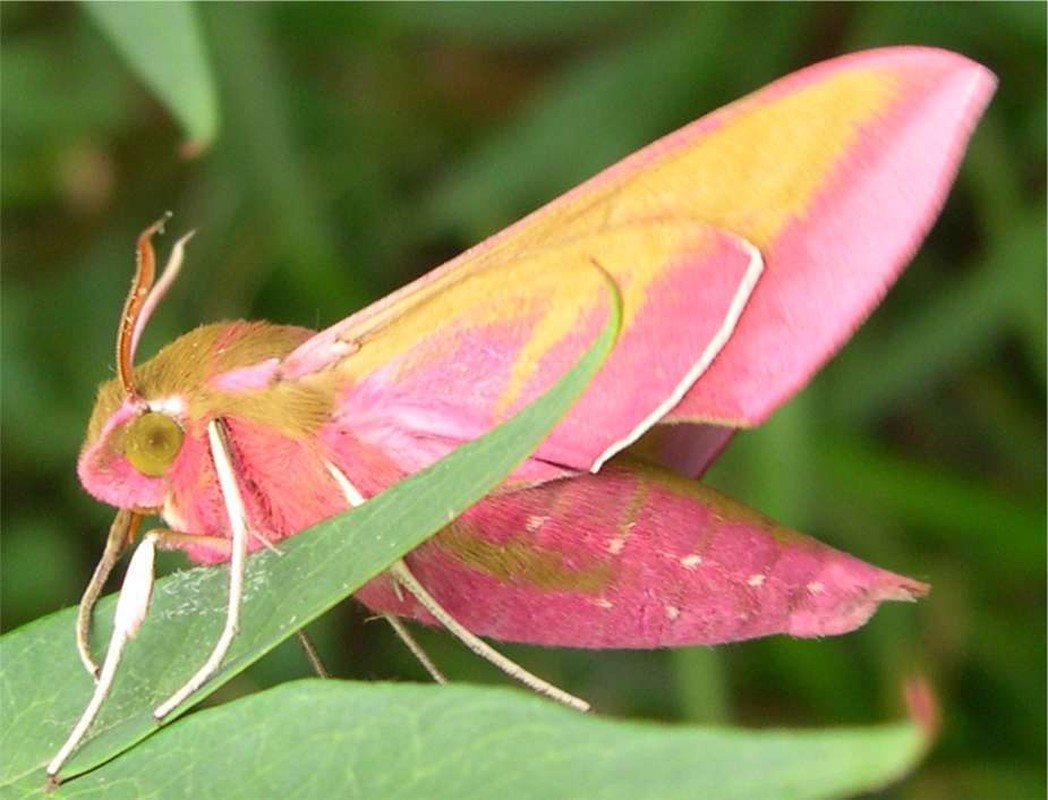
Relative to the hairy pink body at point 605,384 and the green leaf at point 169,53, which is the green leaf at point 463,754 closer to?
the hairy pink body at point 605,384

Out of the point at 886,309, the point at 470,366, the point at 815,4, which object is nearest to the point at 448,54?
the point at 815,4

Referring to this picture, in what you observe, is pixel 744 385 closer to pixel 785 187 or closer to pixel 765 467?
A: pixel 785 187

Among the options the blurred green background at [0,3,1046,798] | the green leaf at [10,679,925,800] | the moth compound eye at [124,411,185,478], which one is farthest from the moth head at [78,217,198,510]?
the blurred green background at [0,3,1046,798]

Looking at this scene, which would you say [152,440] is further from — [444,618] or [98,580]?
[444,618]

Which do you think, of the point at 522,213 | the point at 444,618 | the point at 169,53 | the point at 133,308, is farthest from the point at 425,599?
the point at 522,213

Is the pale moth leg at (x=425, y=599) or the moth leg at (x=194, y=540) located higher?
the moth leg at (x=194, y=540)

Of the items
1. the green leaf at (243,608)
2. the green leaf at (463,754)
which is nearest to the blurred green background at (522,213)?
the green leaf at (243,608)

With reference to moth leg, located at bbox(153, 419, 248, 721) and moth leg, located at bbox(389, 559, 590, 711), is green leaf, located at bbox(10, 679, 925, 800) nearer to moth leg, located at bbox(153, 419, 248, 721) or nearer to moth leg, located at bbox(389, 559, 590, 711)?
moth leg, located at bbox(153, 419, 248, 721)
